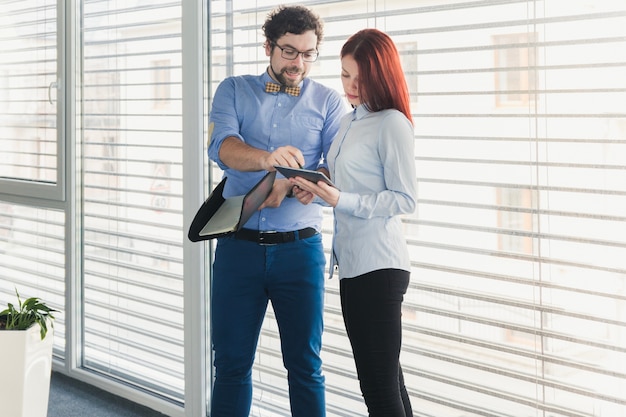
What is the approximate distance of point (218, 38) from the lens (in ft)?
9.34

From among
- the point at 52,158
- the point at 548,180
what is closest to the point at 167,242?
the point at 52,158

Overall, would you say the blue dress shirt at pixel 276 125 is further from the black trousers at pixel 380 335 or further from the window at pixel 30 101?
the window at pixel 30 101

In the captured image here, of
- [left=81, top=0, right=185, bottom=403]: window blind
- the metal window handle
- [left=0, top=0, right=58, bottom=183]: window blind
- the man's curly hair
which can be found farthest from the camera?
[left=0, top=0, right=58, bottom=183]: window blind

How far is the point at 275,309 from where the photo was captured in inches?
89.1

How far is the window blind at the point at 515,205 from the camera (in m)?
1.87

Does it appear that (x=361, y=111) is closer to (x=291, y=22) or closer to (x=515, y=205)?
(x=291, y=22)

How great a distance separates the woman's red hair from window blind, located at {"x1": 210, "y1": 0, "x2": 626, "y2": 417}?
1.05 feet

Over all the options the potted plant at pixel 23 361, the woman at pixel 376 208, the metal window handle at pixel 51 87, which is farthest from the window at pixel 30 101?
the woman at pixel 376 208

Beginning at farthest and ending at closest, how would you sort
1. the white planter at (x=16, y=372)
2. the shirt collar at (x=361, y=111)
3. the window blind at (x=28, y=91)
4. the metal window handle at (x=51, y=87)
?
the window blind at (x=28, y=91) → the metal window handle at (x=51, y=87) → the white planter at (x=16, y=372) → the shirt collar at (x=361, y=111)

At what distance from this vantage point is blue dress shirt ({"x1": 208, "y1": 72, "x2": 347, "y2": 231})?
7.33 ft

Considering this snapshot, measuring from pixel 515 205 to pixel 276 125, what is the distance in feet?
2.60

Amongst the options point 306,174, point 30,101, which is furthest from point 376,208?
point 30,101

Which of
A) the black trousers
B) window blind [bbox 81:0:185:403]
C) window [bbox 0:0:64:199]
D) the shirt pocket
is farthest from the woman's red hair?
window [bbox 0:0:64:199]

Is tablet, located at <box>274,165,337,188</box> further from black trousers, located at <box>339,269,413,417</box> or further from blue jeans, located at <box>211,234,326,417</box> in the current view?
blue jeans, located at <box>211,234,326,417</box>
